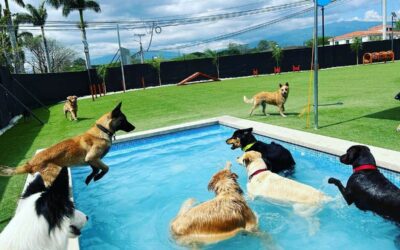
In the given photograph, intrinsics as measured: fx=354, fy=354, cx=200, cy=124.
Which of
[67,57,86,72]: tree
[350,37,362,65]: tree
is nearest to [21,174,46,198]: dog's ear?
[350,37,362,65]: tree

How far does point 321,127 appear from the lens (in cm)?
908

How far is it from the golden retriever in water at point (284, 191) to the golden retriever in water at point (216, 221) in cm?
94

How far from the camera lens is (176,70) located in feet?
117

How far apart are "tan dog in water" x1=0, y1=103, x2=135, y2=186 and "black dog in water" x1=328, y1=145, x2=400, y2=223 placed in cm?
392

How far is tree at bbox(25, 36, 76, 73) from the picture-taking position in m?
55.0

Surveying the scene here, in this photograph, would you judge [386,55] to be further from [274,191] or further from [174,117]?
[274,191]

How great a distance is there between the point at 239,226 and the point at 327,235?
1.55m

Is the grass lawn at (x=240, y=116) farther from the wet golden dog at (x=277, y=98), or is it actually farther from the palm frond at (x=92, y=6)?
the palm frond at (x=92, y=6)

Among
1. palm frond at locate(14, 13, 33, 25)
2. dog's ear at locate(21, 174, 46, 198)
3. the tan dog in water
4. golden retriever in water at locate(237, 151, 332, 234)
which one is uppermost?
palm frond at locate(14, 13, 33, 25)

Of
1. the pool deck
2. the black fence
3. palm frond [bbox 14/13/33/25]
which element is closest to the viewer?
the pool deck

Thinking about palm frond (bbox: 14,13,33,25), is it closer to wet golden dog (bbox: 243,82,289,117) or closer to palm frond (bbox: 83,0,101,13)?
palm frond (bbox: 83,0,101,13)

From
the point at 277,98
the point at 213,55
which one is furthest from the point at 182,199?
the point at 213,55

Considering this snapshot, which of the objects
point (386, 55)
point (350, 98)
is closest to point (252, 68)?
point (386, 55)

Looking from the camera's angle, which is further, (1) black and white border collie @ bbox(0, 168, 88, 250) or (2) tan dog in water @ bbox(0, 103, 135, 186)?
(2) tan dog in water @ bbox(0, 103, 135, 186)
